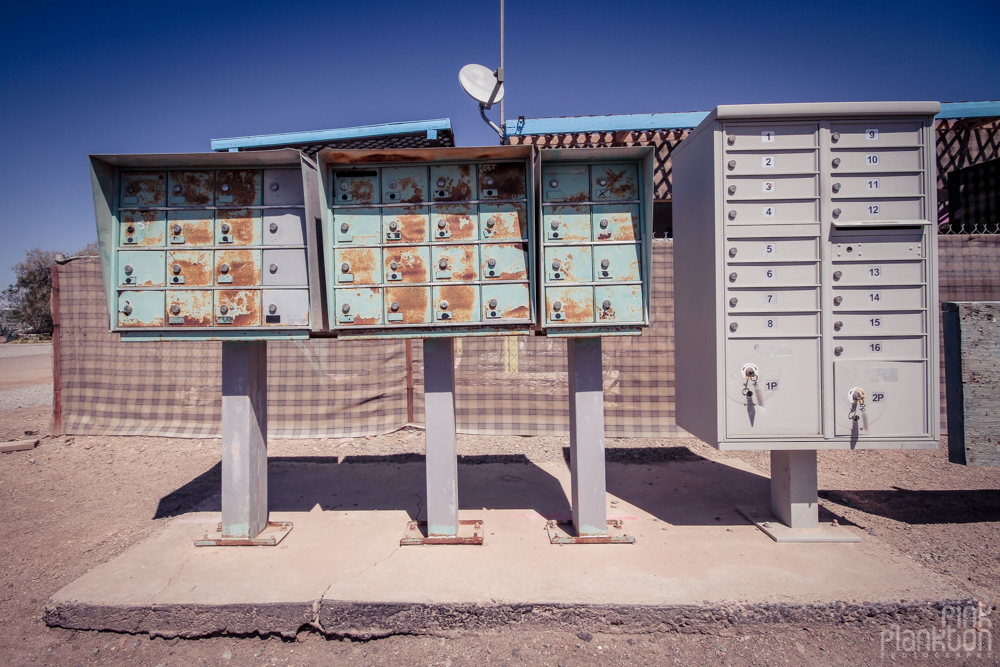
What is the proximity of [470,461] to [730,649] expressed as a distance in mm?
3327

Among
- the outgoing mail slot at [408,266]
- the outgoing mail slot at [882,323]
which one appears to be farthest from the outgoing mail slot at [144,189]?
the outgoing mail slot at [882,323]

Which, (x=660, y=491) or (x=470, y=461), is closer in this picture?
(x=660, y=491)

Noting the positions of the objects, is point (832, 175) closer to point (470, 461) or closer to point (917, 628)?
point (917, 628)

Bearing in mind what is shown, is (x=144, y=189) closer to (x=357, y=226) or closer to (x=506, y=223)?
(x=357, y=226)

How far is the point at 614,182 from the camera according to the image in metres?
3.30

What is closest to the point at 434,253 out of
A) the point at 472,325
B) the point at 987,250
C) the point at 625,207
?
the point at 472,325

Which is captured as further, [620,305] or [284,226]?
[284,226]

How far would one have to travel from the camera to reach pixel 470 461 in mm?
5465

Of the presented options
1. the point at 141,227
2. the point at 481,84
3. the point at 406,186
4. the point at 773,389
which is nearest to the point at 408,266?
the point at 406,186

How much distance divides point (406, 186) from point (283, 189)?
0.87 meters

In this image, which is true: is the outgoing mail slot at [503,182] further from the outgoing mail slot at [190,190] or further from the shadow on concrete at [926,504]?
the shadow on concrete at [926,504]

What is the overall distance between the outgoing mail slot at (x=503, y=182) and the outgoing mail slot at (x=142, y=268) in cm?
229

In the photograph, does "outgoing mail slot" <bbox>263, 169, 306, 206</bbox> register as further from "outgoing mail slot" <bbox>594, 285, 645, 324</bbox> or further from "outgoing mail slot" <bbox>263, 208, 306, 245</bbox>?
"outgoing mail slot" <bbox>594, 285, 645, 324</bbox>

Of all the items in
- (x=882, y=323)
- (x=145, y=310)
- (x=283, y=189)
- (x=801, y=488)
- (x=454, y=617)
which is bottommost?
(x=454, y=617)
